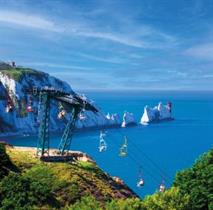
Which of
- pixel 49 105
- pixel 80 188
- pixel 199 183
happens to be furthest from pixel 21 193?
pixel 49 105

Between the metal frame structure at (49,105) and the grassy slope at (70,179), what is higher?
the metal frame structure at (49,105)

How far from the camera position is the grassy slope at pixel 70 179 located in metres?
45.7

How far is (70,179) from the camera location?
162 feet

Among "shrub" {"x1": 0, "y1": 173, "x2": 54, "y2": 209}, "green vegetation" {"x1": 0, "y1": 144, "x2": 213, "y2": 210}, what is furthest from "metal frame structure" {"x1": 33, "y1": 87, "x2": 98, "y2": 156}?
"shrub" {"x1": 0, "y1": 173, "x2": 54, "y2": 209}

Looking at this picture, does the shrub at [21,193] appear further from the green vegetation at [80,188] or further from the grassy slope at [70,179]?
the grassy slope at [70,179]

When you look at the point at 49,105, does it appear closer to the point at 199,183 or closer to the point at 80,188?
the point at 80,188

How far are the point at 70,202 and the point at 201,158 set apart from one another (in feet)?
50.2

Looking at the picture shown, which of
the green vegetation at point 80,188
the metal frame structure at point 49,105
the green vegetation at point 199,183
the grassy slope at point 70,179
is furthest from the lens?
the metal frame structure at point 49,105

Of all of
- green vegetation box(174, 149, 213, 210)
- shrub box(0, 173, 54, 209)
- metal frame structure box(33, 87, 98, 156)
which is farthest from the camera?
metal frame structure box(33, 87, 98, 156)

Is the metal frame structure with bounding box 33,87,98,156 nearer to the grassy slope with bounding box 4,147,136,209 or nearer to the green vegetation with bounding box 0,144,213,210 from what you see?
the green vegetation with bounding box 0,144,213,210

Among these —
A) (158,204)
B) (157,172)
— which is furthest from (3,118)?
(158,204)

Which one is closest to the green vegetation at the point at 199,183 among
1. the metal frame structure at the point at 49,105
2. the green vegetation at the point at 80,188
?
the green vegetation at the point at 80,188

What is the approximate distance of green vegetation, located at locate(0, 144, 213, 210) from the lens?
3622 centimetres

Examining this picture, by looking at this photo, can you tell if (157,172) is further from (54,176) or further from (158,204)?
(158,204)
